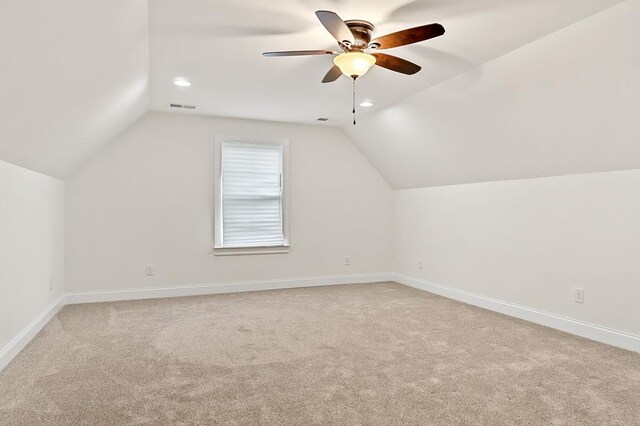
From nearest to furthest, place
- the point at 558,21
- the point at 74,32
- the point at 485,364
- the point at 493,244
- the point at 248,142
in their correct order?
the point at 74,32 < the point at 558,21 < the point at 485,364 < the point at 493,244 < the point at 248,142

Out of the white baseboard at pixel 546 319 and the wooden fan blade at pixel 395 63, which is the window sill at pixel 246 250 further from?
the wooden fan blade at pixel 395 63

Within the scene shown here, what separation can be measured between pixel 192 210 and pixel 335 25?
3.51 m

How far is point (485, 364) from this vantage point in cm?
281

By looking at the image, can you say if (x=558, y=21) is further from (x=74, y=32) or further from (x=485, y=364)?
(x=74, y=32)

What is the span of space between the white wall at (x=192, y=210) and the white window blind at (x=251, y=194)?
18cm

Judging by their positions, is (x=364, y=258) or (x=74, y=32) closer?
(x=74, y=32)

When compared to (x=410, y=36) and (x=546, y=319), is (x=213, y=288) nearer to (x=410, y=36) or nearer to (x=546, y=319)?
(x=546, y=319)

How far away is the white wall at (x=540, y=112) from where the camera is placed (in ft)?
8.55

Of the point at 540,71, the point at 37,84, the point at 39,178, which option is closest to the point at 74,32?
the point at 37,84

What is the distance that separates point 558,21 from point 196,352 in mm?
3360

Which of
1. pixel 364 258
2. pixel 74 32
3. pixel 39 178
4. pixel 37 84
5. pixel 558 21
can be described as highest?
pixel 558 21

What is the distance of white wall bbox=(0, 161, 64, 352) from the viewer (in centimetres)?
286

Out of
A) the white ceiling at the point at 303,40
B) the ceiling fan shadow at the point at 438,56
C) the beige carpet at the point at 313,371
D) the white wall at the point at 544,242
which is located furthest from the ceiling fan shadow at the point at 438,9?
the beige carpet at the point at 313,371

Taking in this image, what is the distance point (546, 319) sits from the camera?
3.77 metres
